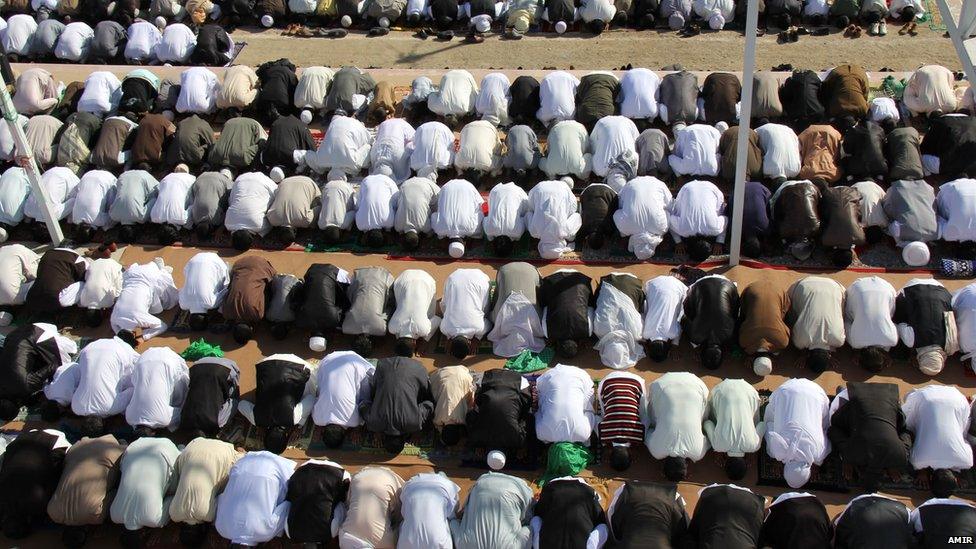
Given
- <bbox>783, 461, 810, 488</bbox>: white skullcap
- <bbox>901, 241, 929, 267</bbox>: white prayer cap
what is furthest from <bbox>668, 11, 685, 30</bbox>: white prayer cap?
<bbox>783, 461, 810, 488</bbox>: white skullcap

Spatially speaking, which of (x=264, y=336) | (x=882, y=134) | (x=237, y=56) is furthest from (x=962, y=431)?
(x=237, y=56)

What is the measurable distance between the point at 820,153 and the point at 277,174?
8.09m

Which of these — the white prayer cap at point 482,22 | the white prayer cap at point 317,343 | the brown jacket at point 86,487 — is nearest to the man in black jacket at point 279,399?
the white prayer cap at point 317,343

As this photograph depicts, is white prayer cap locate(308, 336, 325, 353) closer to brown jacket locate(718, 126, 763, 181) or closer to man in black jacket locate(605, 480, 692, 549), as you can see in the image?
man in black jacket locate(605, 480, 692, 549)

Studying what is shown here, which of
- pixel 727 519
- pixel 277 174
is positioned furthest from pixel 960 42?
pixel 277 174

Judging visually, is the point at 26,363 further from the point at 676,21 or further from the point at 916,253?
the point at 676,21

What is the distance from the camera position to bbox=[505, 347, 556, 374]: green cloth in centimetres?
1324

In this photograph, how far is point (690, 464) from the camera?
12188 mm

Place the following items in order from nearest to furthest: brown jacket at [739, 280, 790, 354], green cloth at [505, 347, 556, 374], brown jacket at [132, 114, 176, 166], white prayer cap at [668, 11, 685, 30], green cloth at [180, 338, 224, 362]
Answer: brown jacket at [739, 280, 790, 354] < green cloth at [505, 347, 556, 374] < green cloth at [180, 338, 224, 362] < brown jacket at [132, 114, 176, 166] < white prayer cap at [668, 11, 685, 30]

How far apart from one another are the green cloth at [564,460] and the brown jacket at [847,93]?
7.33 meters

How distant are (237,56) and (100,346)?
863 cm

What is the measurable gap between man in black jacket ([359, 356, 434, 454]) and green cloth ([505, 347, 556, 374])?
1235mm

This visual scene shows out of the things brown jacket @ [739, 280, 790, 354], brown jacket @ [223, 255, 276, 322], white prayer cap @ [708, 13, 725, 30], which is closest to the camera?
brown jacket @ [739, 280, 790, 354]

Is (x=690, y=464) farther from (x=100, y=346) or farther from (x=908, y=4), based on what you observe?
(x=908, y=4)
